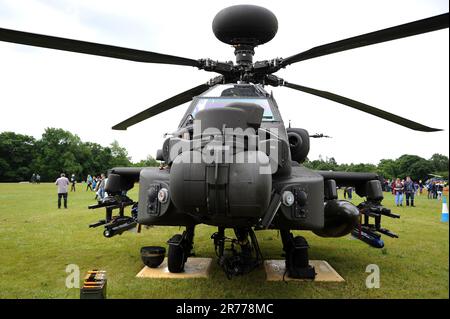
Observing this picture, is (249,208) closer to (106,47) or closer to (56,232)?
(106,47)

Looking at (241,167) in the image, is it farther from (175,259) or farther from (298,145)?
(175,259)

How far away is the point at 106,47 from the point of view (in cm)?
421

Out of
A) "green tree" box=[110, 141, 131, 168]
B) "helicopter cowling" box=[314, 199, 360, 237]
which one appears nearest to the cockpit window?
"helicopter cowling" box=[314, 199, 360, 237]

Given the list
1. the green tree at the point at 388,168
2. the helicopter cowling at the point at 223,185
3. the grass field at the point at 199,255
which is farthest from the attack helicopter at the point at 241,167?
the green tree at the point at 388,168

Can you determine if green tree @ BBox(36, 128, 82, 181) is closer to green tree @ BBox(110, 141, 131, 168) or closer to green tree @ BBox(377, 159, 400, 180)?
green tree @ BBox(110, 141, 131, 168)

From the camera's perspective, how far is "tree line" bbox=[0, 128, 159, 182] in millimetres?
68125

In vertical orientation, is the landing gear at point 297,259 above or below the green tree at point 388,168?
below

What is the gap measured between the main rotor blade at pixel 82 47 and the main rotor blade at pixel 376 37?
2111mm

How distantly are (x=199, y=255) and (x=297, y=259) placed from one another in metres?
2.39

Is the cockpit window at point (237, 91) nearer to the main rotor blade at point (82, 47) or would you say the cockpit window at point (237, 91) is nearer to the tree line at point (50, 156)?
the main rotor blade at point (82, 47)

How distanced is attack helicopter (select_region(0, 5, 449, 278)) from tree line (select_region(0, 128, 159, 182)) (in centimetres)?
5849

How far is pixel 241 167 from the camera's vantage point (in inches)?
120

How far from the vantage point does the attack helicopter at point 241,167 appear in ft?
10.2
